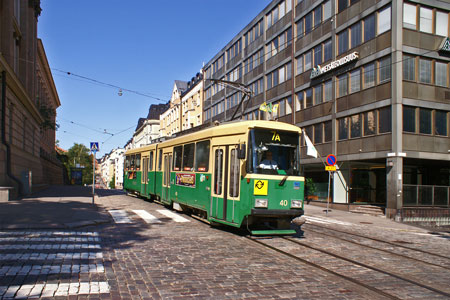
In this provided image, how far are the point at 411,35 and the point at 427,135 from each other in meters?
5.44

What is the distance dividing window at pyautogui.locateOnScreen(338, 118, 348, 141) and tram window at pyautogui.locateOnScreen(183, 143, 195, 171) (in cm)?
1485

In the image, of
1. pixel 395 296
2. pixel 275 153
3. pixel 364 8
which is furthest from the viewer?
pixel 364 8

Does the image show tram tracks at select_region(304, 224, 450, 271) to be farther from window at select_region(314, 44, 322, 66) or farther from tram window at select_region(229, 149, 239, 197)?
window at select_region(314, 44, 322, 66)

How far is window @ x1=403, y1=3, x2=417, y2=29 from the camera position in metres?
22.1

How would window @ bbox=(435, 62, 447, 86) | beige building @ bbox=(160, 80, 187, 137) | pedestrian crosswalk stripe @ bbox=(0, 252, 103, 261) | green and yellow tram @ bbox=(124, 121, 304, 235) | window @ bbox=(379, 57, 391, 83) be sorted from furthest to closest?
1. beige building @ bbox=(160, 80, 187, 137)
2. window @ bbox=(435, 62, 447, 86)
3. window @ bbox=(379, 57, 391, 83)
4. green and yellow tram @ bbox=(124, 121, 304, 235)
5. pedestrian crosswalk stripe @ bbox=(0, 252, 103, 261)

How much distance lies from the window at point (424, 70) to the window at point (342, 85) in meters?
4.76

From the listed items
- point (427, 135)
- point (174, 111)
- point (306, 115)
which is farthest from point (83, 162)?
point (427, 135)

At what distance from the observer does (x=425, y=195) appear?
2141cm

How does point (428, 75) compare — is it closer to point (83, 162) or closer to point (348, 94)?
point (348, 94)

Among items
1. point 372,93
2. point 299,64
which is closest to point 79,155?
point 299,64

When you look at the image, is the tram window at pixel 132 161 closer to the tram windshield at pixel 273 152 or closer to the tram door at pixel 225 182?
the tram door at pixel 225 182

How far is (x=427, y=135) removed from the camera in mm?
22250

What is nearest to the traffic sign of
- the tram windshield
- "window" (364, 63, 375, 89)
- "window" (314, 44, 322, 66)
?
"window" (364, 63, 375, 89)

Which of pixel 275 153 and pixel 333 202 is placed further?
pixel 333 202
